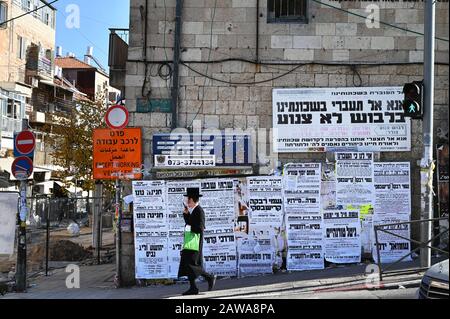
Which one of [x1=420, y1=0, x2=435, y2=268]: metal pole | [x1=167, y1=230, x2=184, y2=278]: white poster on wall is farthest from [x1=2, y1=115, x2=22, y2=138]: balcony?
[x1=420, y1=0, x2=435, y2=268]: metal pole

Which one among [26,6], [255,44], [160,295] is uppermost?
[26,6]

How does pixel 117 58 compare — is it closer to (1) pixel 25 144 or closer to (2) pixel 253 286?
(1) pixel 25 144

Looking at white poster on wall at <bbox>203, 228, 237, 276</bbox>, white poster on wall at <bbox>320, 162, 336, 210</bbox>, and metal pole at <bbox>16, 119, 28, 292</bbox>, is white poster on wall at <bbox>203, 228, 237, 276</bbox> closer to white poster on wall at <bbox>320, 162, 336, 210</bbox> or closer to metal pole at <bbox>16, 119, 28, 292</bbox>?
white poster on wall at <bbox>320, 162, 336, 210</bbox>

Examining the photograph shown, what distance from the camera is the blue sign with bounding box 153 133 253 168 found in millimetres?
10516

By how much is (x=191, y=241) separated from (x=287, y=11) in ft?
17.8

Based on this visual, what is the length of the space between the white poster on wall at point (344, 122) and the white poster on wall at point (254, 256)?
198 centimetres

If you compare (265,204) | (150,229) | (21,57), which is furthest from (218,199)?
(21,57)

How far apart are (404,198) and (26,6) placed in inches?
1463

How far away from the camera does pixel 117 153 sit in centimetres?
1042

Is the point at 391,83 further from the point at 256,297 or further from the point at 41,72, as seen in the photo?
the point at 41,72

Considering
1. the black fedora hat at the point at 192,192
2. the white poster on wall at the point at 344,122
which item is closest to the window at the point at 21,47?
the black fedora hat at the point at 192,192

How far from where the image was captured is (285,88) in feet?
35.2

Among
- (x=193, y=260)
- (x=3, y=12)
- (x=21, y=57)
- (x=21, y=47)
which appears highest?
(x=3, y=12)
